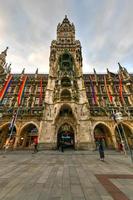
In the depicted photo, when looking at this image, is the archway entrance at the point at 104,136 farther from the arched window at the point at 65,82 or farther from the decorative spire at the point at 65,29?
the decorative spire at the point at 65,29

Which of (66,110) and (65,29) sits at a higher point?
(65,29)

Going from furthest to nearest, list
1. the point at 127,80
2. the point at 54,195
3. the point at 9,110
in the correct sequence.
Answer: the point at 127,80
the point at 9,110
the point at 54,195

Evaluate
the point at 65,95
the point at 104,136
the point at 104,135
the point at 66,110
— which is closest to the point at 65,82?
the point at 65,95

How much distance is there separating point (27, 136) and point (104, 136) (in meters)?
22.8

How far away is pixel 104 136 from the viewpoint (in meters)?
31.9

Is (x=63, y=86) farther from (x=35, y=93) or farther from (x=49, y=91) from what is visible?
(x=35, y=93)

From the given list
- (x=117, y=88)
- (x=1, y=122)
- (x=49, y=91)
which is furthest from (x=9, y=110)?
(x=117, y=88)

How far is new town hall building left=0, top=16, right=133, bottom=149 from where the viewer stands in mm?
27719

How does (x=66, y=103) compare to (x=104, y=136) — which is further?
(x=104, y=136)

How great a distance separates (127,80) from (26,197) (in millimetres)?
46680

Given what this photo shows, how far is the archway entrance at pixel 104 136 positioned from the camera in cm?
2941

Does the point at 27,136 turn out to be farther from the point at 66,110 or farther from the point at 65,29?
the point at 65,29

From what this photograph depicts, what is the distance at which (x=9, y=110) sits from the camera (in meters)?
32.4

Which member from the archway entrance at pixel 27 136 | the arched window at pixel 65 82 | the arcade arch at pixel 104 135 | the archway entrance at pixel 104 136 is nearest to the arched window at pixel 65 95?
the arched window at pixel 65 82
